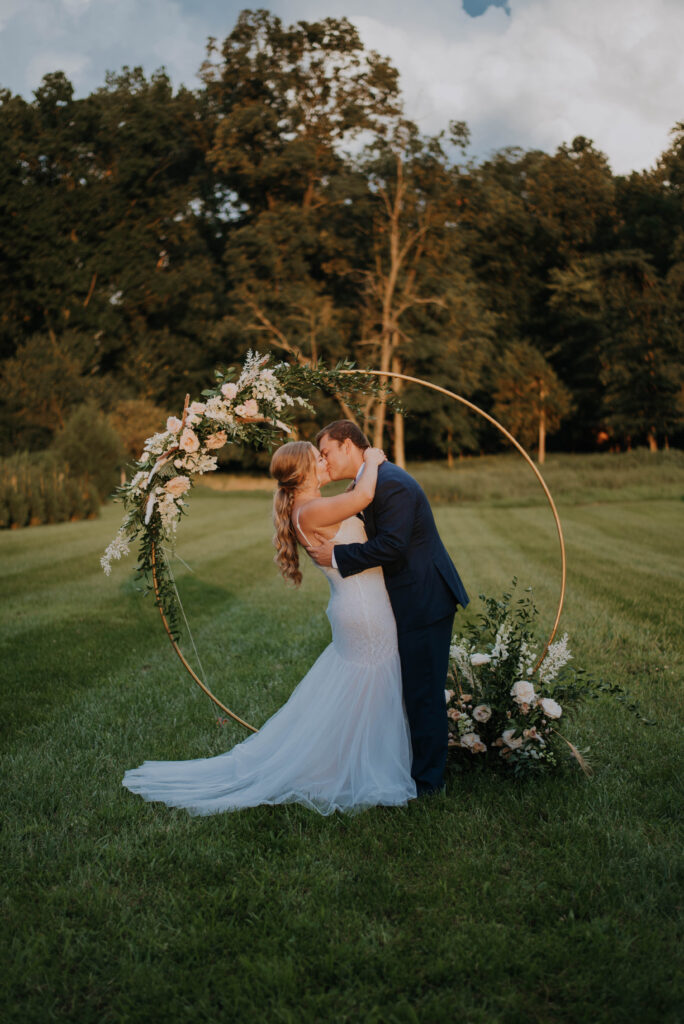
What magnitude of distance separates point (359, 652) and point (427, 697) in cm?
47

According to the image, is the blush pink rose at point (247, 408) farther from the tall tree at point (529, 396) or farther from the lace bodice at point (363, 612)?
the tall tree at point (529, 396)

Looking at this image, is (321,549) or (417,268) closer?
(321,549)

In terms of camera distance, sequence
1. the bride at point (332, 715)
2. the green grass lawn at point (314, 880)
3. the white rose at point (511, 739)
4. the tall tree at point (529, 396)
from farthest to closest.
A: the tall tree at point (529, 396), the white rose at point (511, 739), the bride at point (332, 715), the green grass lawn at point (314, 880)

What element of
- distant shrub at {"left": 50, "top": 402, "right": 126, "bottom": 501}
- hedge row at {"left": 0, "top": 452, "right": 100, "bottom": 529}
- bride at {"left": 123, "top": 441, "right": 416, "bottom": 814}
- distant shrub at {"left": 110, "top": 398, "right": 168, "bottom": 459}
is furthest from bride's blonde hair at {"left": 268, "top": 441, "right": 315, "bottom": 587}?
distant shrub at {"left": 110, "top": 398, "right": 168, "bottom": 459}

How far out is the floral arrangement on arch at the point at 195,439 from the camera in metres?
4.45

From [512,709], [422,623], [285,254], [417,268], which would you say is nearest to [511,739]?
[512,709]

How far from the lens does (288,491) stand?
443 centimetres

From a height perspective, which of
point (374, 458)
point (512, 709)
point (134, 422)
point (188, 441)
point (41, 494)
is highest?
point (134, 422)

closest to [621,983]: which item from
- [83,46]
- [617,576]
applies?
[617,576]

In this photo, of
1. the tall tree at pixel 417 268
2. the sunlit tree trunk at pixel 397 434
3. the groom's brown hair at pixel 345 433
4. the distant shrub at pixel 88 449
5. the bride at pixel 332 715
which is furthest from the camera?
the tall tree at pixel 417 268

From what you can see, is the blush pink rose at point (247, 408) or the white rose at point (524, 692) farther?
the blush pink rose at point (247, 408)

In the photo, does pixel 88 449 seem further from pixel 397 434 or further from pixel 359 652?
pixel 359 652

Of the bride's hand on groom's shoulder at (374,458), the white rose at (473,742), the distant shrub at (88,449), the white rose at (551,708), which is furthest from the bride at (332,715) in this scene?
the distant shrub at (88,449)

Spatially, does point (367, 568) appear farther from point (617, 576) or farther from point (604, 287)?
point (604, 287)
